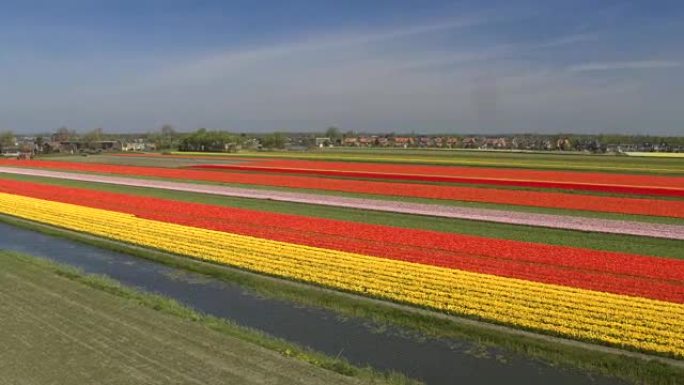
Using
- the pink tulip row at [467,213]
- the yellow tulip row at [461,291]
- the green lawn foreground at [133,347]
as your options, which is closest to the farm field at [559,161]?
the pink tulip row at [467,213]

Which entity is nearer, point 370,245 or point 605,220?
point 370,245

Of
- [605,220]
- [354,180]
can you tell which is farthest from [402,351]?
[354,180]

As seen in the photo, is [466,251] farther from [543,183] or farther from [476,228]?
[543,183]

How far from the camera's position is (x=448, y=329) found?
1238 centimetres

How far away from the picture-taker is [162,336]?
1149 cm

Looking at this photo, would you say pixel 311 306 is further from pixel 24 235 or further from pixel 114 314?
pixel 24 235

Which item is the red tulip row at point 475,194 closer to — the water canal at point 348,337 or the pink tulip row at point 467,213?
the pink tulip row at point 467,213

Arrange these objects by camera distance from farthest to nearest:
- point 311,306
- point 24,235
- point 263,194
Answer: point 263,194 < point 24,235 < point 311,306

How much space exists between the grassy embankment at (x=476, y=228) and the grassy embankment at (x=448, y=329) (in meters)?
9.43

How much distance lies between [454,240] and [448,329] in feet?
30.9

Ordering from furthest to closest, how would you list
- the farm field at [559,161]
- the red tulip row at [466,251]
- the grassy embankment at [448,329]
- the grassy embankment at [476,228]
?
the farm field at [559,161] < the grassy embankment at [476,228] < the red tulip row at [466,251] < the grassy embankment at [448,329]

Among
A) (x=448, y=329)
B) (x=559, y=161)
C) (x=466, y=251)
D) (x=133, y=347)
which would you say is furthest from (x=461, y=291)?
(x=559, y=161)

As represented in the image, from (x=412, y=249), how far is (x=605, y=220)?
427 inches

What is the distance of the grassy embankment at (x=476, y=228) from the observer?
808 inches
